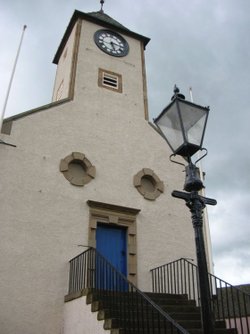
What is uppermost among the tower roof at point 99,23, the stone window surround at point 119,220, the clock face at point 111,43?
the tower roof at point 99,23

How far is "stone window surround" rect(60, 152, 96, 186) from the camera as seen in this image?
35.4 feet

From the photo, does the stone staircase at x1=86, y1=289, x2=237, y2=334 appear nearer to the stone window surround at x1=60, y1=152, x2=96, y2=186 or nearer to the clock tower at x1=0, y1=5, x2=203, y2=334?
the clock tower at x1=0, y1=5, x2=203, y2=334

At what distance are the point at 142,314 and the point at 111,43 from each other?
1131 cm

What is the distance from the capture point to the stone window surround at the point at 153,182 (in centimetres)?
1169

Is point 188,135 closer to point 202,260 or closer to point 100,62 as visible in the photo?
point 202,260

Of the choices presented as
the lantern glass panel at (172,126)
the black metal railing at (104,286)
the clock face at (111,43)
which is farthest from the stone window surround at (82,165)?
the lantern glass panel at (172,126)

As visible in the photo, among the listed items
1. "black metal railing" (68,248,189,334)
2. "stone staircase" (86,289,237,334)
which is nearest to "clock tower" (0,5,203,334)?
"black metal railing" (68,248,189,334)

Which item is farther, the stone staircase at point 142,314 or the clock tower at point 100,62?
the clock tower at point 100,62

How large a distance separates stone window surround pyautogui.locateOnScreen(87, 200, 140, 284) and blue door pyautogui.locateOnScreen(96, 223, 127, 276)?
0.56 ft

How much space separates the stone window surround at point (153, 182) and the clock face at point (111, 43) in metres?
5.32

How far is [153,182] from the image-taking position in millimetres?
12164

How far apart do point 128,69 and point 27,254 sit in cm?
838

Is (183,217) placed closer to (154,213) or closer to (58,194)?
(154,213)

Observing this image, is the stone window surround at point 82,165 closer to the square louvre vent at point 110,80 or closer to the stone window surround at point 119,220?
the stone window surround at point 119,220
